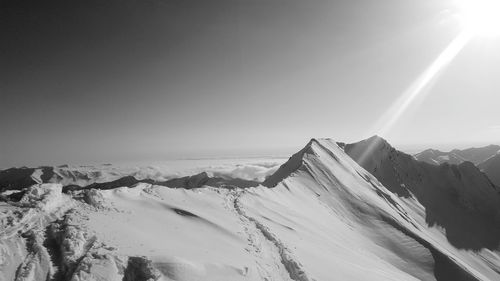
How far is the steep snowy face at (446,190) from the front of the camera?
303ft

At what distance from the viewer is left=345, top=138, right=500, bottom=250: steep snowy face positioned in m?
92.4

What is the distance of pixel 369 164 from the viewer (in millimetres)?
108938

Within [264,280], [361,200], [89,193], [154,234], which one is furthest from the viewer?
[361,200]

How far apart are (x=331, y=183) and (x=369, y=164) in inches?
2288

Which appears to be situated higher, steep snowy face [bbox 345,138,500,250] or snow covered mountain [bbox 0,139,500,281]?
snow covered mountain [bbox 0,139,500,281]

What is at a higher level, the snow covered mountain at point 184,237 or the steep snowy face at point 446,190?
the snow covered mountain at point 184,237

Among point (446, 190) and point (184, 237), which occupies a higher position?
point (184, 237)

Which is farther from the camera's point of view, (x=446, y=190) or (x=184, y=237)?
(x=446, y=190)

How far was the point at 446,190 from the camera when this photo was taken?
11256 centimetres

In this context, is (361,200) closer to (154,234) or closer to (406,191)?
(154,234)

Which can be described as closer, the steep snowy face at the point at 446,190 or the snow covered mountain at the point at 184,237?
the snow covered mountain at the point at 184,237

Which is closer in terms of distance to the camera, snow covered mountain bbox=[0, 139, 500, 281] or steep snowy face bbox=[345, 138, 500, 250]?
snow covered mountain bbox=[0, 139, 500, 281]

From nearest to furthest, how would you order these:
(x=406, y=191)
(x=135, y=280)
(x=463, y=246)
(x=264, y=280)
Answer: (x=135, y=280) → (x=264, y=280) → (x=463, y=246) → (x=406, y=191)

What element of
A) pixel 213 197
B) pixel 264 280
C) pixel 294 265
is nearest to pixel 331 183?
pixel 213 197
